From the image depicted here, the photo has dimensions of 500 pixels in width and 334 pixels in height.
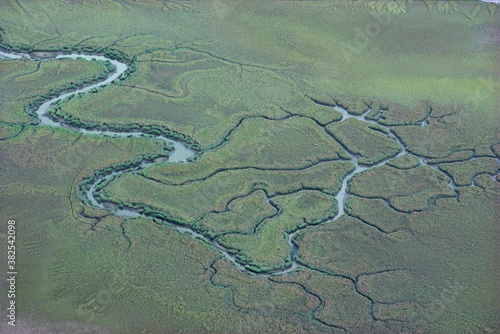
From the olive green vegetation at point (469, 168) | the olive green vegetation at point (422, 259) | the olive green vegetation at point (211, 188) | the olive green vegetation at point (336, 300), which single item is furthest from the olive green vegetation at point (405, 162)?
the olive green vegetation at point (336, 300)

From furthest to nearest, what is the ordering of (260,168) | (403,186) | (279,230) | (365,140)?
(365,140), (260,168), (403,186), (279,230)

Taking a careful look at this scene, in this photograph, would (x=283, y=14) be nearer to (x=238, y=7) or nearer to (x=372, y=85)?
(x=238, y=7)

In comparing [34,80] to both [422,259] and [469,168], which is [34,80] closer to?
[422,259]

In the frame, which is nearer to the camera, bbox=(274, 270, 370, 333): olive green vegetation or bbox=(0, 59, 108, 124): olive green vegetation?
bbox=(274, 270, 370, 333): olive green vegetation

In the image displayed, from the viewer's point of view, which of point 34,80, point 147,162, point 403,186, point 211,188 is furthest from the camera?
point 34,80

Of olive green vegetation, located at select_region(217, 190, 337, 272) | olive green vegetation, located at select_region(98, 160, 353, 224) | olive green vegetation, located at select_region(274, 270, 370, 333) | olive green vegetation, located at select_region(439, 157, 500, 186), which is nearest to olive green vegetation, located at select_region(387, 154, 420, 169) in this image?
olive green vegetation, located at select_region(439, 157, 500, 186)

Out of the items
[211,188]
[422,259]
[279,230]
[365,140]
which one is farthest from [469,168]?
[211,188]

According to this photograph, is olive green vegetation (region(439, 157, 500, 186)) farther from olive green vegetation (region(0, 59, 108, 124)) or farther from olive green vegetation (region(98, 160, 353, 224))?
olive green vegetation (region(0, 59, 108, 124))

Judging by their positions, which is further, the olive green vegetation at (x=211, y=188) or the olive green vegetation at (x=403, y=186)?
the olive green vegetation at (x=403, y=186)

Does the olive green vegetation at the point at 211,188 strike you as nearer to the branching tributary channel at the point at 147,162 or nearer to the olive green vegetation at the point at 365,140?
the branching tributary channel at the point at 147,162

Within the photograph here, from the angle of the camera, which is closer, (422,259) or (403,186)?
(422,259)
